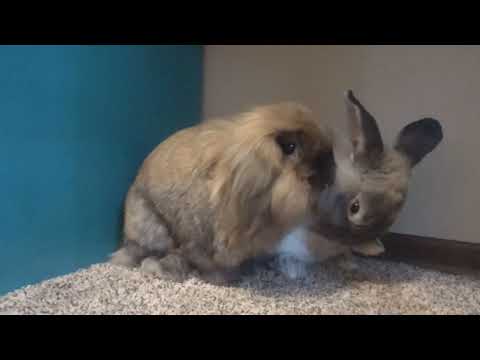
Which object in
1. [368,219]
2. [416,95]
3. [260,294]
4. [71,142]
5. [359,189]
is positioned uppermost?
[416,95]

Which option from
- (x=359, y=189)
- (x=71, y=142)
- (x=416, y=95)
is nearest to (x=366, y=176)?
(x=359, y=189)

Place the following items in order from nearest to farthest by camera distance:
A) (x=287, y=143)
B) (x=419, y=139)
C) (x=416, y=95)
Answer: (x=287, y=143) → (x=419, y=139) → (x=416, y=95)

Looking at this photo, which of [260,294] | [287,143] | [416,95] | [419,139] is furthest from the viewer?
[416,95]

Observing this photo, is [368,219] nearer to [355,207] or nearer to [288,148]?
[355,207]

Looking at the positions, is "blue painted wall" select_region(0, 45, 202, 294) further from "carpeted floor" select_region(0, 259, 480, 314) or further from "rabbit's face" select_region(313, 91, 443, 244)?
"rabbit's face" select_region(313, 91, 443, 244)

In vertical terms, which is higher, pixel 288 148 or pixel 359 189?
pixel 288 148

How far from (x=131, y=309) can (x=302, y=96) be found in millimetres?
1346

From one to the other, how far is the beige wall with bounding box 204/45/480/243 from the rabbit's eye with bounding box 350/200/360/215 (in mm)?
482

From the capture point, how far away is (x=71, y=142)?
1988mm

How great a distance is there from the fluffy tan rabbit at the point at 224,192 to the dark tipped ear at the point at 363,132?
201mm

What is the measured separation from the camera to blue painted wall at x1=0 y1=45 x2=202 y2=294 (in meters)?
1.78

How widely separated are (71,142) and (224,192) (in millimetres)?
663

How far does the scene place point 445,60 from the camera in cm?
220
